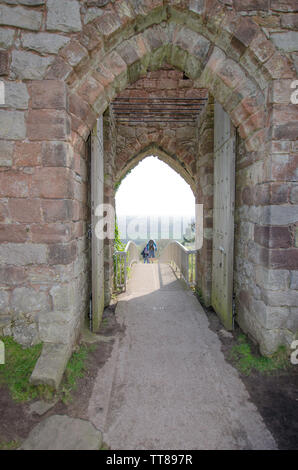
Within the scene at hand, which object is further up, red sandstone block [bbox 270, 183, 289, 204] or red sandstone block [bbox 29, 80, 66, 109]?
red sandstone block [bbox 29, 80, 66, 109]

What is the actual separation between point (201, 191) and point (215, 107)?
151 cm

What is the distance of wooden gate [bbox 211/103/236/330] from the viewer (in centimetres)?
362

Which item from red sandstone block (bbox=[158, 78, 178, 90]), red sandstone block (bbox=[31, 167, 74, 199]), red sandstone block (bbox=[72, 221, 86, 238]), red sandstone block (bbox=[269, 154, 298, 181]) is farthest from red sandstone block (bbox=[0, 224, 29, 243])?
red sandstone block (bbox=[158, 78, 178, 90])

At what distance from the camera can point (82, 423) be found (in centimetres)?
204

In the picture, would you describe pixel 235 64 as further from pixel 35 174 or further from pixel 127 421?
pixel 127 421

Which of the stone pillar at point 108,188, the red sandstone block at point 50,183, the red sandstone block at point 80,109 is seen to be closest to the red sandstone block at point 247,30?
the red sandstone block at point 80,109

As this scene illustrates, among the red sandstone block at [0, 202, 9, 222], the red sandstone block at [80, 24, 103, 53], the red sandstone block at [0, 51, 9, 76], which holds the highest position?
the red sandstone block at [80, 24, 103, 53]

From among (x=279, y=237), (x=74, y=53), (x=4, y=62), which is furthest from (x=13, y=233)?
(x=279, y=237)

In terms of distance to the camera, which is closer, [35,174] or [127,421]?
[127,421]

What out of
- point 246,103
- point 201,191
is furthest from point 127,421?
point 201,191

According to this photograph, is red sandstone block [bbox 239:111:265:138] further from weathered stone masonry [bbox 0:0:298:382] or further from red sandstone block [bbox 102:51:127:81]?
red sandstone block [bbox 102:51:127:81]

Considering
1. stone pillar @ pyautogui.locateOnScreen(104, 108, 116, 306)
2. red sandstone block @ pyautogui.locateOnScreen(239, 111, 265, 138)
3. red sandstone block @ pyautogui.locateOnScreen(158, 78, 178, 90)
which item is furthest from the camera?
red sandstone block @ pyautogui.locateOnScreen(158, 78, 178, 90)

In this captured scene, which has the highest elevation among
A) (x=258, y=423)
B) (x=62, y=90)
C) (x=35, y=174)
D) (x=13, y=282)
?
(x=62, y=90)

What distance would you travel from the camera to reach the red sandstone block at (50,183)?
2.52 meters
